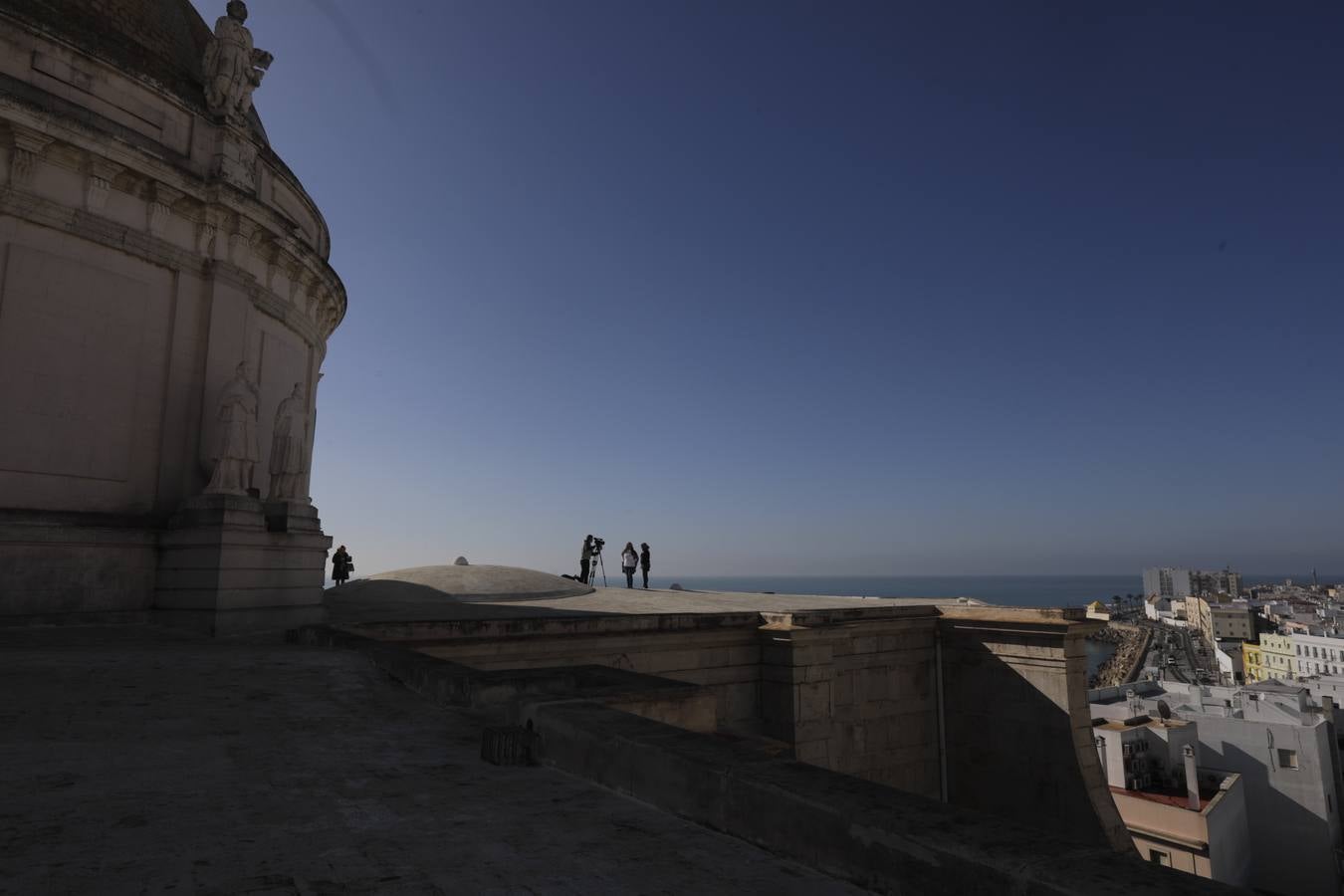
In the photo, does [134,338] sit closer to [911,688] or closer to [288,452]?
[288,452]

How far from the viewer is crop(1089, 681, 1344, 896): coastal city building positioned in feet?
114

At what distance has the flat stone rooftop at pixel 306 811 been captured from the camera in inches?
114

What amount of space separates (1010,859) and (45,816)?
4.04m

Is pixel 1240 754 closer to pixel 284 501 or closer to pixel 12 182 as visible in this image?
pixel 284 501

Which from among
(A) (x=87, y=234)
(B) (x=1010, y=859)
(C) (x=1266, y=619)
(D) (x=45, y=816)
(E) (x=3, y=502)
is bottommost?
Result: (C) (x=1266, y=619)

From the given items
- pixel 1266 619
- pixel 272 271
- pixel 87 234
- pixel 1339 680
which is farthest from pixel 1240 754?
pixel 1266 619

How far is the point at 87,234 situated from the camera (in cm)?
1173

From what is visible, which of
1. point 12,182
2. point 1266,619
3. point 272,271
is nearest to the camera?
point 12,182

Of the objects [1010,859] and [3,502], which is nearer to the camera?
[1010,859]

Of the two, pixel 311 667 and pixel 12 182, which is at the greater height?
pixel 12 182

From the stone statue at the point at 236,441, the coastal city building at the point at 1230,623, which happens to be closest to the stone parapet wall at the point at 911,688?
the stone statue at the point at 236,441

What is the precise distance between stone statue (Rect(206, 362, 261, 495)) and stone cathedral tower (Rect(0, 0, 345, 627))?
3 centimetres

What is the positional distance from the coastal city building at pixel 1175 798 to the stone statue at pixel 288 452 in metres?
31.0

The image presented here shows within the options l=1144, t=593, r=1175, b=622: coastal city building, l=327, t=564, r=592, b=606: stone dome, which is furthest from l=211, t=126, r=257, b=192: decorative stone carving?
l=1144, t=593, r=1175, b=622: coastal city building
